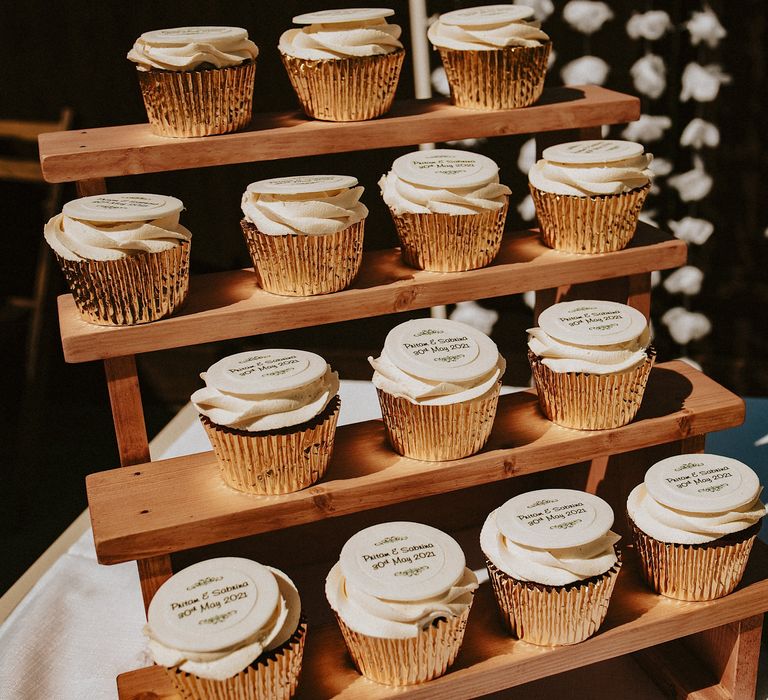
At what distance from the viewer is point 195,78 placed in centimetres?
135

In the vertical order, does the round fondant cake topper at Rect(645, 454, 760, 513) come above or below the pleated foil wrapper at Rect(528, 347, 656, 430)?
below

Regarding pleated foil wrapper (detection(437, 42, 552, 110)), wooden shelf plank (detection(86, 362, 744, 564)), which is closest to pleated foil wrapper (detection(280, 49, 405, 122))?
pleated foil wrapper (detection(437, 42, 552, 110))

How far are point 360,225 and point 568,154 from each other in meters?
0.35

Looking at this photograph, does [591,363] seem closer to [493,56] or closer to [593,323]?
[593,323]

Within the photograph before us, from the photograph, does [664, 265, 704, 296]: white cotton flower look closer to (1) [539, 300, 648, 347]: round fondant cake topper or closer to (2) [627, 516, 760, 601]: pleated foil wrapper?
(1) [539, 300, 648, 347]: round fondant cake topper

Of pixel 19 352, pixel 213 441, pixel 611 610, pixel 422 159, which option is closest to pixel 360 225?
pixel 422 159

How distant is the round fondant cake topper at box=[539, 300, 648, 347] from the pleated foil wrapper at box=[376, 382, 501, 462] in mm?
143

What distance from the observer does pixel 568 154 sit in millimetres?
1520

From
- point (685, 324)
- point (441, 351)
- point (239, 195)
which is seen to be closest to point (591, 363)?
point (441, 351)

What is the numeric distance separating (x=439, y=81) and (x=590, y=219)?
118 centimetres

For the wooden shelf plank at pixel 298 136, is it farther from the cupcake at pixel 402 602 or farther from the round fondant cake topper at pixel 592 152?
the cupcake at pixel 402 602

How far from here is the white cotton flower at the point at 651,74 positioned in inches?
100

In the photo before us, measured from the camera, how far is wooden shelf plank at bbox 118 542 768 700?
1.34m

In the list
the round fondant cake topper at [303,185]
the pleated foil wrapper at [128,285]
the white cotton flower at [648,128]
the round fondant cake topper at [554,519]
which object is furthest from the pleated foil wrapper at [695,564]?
the white cotton flower at [648,128]
